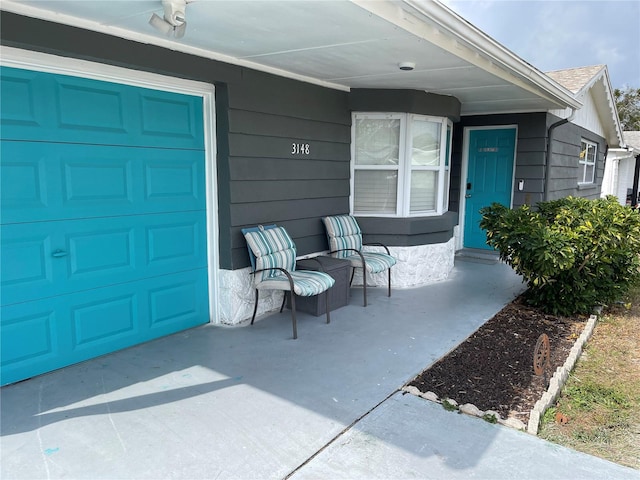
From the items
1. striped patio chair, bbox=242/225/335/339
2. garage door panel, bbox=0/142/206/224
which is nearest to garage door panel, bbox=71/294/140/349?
garage door panel, bbox=0/142/206/224

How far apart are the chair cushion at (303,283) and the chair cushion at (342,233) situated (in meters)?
0.96

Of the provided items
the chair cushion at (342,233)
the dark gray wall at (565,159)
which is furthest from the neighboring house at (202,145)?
the dark gray wall at (565,159)

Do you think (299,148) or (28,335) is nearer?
(28,335)

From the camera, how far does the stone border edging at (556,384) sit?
2.62 meters

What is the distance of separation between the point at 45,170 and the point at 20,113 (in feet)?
1.22

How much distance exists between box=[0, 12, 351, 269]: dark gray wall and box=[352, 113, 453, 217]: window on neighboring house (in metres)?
0.22

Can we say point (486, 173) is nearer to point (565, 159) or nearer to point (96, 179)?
point (565, 159)

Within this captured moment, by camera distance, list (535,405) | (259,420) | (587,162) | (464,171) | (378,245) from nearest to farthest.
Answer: (259,420), (535,405), (378,245), (464,171), (587,162)

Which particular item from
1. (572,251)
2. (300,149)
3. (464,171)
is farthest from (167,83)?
(464,171)

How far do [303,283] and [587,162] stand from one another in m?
8.89

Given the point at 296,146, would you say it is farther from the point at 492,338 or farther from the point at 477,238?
the point at 477,238

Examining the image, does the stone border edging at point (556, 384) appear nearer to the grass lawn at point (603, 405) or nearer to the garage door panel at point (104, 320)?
the grass lawn at point (603, 405)

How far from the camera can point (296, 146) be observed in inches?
190

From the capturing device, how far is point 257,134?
4.34 metres
